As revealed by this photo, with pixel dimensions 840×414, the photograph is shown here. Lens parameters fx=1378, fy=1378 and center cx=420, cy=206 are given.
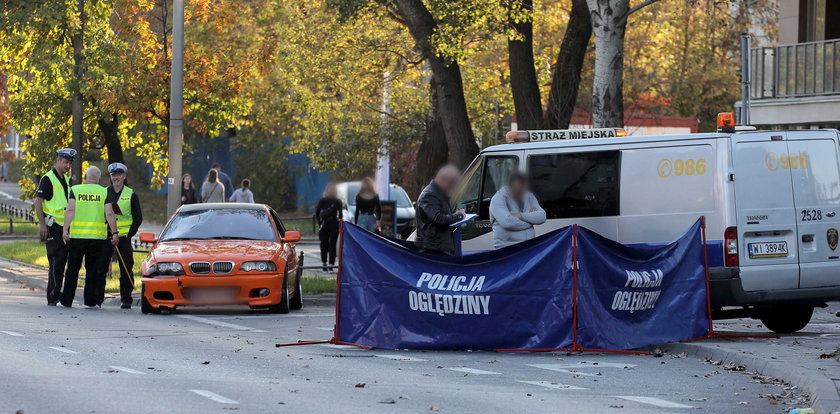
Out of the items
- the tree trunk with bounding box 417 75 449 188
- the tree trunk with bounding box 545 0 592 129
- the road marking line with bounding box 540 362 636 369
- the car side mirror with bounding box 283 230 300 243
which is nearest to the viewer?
the road marking line with bounding box 540 362 636 369

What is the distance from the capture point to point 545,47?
133ft

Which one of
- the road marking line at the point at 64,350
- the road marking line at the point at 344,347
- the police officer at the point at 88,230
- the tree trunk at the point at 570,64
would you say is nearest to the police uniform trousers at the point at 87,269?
the police officer at the point at 88,230

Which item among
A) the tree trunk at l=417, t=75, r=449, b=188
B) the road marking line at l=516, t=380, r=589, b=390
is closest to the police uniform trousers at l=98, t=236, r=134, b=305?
the road marking line at l=516, t=380, r=589, b=390

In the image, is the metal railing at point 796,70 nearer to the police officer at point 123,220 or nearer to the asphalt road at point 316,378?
the police officer at point 123,220

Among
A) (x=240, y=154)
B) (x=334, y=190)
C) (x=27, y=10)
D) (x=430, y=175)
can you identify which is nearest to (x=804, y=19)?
(x=430, y=175)

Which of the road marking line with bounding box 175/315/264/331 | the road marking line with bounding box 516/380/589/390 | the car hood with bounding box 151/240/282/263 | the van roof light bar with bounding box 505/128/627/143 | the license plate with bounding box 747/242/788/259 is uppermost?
the van roof light bar with bounding box 505/128/627/143

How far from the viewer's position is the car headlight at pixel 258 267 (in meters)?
16.1

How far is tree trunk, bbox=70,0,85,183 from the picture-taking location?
23.6 metres

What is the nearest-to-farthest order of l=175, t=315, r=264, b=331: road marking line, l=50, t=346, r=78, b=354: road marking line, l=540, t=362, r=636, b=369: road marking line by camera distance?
l=540, t=362, r=636, b=369: road marking line, l=50, t=346, r=78, b=354: road marking line, l=175, t=315, r=264, b=331: road marking line

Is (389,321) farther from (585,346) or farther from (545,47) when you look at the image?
(545,47)

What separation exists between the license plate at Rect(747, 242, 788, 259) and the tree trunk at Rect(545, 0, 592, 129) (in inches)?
437

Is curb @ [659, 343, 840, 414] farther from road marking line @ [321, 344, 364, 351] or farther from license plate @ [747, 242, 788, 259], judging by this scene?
road marking line @ [321, 344, 364, 351]

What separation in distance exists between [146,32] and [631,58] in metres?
23.5

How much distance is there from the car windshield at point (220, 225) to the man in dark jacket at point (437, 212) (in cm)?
396
